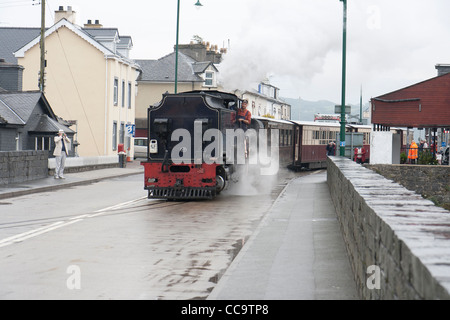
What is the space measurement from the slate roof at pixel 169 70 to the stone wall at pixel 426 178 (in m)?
34.4

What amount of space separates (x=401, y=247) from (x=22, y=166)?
Result: 2101 centimetres

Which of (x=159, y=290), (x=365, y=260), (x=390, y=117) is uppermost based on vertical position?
(x=390, y=117)

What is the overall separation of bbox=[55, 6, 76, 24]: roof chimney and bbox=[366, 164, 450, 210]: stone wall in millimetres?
28305

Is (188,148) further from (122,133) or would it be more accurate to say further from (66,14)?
(66,14)

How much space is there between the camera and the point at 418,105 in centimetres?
3431

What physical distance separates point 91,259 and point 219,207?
25.8 feet

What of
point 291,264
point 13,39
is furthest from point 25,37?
point 291,264

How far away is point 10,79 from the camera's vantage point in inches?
1470

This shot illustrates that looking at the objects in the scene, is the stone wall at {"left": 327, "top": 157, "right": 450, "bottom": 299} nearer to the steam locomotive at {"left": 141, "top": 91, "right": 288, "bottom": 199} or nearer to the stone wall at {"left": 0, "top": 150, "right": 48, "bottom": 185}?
the steam locomotive at {"left": 141, "top": 91, "right": 288, "bottom": 199}

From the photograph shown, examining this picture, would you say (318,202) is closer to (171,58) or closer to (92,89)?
(92,89)

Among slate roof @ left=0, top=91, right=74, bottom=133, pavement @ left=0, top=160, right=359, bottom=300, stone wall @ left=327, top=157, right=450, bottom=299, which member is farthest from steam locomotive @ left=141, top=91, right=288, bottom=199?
slate roof @ left=0, top=91, right=74, bottom=133

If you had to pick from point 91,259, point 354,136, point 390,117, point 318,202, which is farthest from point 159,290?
point 390,117

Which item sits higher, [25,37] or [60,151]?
[25,37]

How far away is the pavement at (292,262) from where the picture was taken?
22.4 feet
